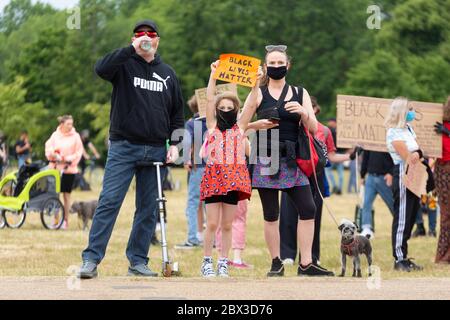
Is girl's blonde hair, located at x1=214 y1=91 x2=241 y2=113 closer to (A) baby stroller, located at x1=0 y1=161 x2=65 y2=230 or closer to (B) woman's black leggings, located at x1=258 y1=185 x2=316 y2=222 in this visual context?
(B) woman's black leggings, located at x1=258 y1=185 x2=316 y2=222

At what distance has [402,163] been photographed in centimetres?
1387

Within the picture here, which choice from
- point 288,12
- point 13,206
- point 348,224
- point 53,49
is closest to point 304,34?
point 288,12

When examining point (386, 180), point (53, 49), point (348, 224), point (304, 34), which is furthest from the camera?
point (304, 34)

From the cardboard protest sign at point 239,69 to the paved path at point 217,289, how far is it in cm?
180

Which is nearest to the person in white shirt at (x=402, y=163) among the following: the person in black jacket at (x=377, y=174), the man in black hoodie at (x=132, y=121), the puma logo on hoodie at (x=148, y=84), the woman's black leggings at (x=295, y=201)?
the woman's black leggings at (x=295, y=201)

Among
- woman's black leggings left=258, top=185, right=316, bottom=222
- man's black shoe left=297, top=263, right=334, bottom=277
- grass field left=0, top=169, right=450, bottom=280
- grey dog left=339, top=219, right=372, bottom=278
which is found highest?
woman's black leggings left=258, top=185, right=316, bottom=222

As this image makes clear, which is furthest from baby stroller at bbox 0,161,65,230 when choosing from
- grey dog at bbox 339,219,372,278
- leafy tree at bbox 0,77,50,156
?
leafy tree at bbox 0,77,50,156

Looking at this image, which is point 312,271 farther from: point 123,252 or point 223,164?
point 123,252

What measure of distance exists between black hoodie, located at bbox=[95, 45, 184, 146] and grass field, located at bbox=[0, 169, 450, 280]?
1519mm

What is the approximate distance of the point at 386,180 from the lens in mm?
18672

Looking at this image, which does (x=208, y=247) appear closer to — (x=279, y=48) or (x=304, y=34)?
(x=279, y=48)

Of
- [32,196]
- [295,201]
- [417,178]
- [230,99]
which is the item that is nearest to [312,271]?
[295,201]

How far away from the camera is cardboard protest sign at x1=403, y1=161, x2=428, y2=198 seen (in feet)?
45.1
